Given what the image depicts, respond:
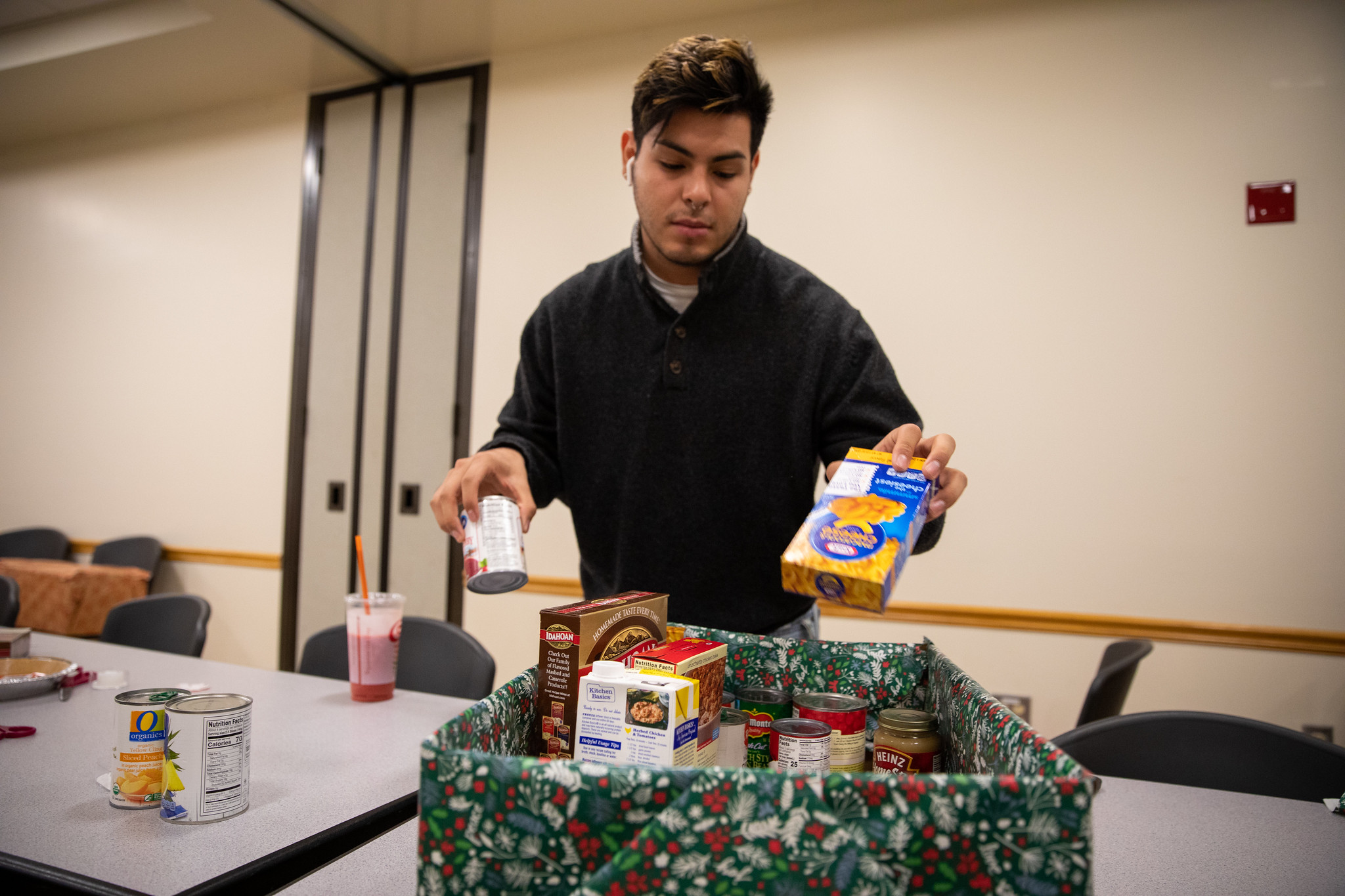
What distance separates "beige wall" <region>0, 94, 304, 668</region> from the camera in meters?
3.79

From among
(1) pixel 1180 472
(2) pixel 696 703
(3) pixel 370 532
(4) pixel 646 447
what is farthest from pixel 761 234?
(2) pixel 696 703

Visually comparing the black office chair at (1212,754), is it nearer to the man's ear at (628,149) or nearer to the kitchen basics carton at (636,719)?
the kitchen basics carton at (636,719)

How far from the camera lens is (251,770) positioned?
108cm

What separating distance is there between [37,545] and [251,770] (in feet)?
13.9

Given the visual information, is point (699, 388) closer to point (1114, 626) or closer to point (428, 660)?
point (428, 660)

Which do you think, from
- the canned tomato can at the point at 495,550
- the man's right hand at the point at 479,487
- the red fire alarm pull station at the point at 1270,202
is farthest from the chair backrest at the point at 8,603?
the red fire alarm pull station at the point at 1270,202

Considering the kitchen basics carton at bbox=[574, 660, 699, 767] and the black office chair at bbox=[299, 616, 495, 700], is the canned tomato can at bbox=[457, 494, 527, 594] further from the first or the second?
the black office chair at bbox=[299, 616, 495, 700]

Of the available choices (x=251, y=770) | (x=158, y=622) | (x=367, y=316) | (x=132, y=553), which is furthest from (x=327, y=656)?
(x=132, y=553)

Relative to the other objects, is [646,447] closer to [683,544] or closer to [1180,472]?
[683,544]

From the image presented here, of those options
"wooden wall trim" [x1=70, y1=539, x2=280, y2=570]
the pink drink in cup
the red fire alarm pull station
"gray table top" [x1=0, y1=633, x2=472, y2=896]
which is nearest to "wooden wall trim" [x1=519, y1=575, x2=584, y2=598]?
"wooden wall trim" [x1=70, y1=539, x2=280, y2=570]

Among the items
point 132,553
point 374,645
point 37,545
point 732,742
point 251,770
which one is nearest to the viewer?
point 732,742

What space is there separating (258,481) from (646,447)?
10.2ft

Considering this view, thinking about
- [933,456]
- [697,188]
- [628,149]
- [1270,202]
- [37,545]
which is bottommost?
[37,545]

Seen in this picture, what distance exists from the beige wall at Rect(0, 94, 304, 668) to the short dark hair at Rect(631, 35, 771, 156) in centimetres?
307
